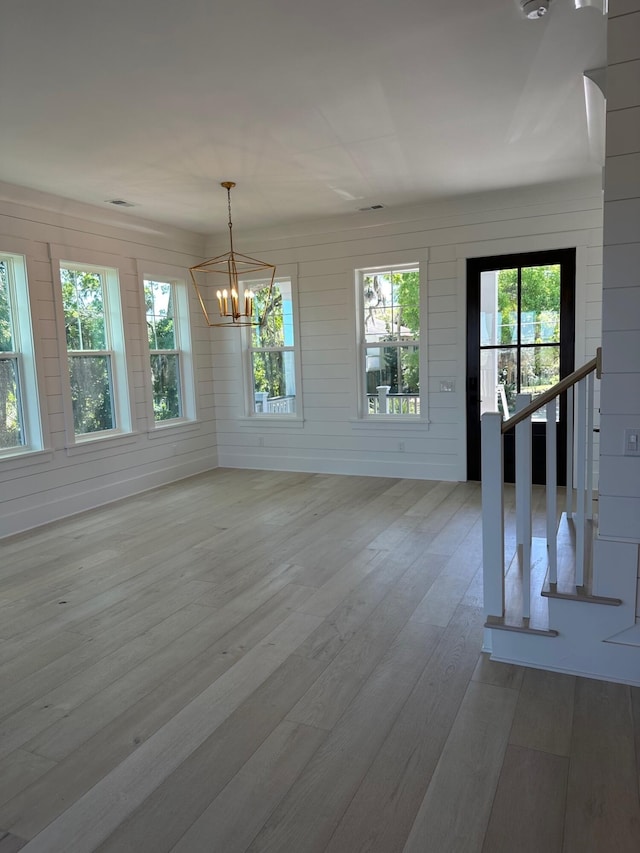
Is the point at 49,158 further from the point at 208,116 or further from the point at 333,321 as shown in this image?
the point at 333,321

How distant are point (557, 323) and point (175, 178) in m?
3.69

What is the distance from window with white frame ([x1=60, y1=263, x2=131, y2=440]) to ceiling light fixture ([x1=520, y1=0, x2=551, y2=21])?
4.26m

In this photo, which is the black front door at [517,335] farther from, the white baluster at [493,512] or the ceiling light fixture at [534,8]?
the white baluster at [493,512]

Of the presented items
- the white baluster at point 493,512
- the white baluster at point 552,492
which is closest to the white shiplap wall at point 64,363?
the white baluster at point 493,512

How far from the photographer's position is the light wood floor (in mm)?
1702

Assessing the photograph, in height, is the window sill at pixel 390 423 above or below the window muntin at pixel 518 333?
below

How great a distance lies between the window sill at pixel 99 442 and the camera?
5355 mm

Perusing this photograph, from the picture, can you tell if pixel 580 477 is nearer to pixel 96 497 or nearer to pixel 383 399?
pixel 383 399

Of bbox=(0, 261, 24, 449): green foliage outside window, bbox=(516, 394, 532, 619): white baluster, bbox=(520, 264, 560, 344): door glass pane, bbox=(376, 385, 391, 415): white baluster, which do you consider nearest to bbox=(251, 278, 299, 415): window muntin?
bbox=(376, 385, 391, 415): white baluster

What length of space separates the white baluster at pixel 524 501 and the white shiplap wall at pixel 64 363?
3967mm

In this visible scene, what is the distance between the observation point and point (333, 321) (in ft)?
21.1

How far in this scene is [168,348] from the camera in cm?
661

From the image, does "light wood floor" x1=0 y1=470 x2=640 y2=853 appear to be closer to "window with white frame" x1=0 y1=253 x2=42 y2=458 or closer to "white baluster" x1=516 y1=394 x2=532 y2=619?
"white baluster" x1=516 y1=394 x2=532 y2=619

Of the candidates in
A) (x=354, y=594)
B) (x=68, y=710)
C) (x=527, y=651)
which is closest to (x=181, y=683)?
(x=68, y=710)
